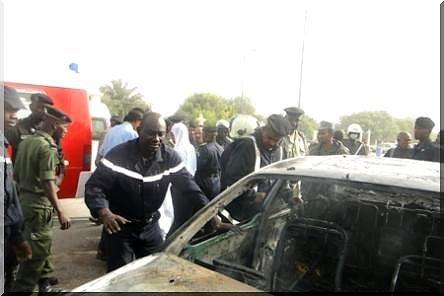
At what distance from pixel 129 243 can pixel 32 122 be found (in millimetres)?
1760

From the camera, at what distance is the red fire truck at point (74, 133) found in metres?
6.24

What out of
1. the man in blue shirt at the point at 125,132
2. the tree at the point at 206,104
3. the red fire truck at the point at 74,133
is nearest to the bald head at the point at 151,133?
the man in blue shirt at the point at 125,132

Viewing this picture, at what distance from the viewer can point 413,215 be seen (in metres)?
2.59

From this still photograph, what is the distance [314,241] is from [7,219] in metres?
1.81

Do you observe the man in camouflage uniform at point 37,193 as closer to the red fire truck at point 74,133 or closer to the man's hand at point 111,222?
the man's hand at point 111,222

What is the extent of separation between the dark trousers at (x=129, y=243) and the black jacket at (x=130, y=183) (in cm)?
8

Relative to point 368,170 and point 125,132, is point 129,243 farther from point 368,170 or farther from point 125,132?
point 125,132

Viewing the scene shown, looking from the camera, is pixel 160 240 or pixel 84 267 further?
pixel 84 267

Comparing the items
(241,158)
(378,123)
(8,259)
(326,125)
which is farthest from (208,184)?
(378,123)

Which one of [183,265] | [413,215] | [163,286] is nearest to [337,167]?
[413,215]

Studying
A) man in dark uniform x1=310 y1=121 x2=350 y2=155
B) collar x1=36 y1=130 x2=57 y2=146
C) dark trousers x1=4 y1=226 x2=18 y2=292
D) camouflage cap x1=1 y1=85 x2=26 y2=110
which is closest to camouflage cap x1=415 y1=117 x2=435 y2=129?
man in dark uniform x1=310 y1=121 x2=350 y2=155

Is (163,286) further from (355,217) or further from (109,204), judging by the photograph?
(355,217)

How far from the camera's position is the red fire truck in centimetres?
624

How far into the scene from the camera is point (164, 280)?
198 centimetres
